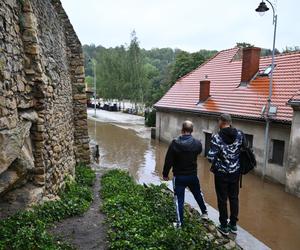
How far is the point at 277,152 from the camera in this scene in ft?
41.1

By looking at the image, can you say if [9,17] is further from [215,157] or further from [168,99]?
[168,99]

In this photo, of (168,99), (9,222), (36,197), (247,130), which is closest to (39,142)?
(36,197)

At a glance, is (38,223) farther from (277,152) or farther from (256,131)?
(256,131)

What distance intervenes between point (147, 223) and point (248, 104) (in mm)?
10778

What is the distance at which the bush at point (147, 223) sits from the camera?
491cm

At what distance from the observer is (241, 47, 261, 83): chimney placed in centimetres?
1694

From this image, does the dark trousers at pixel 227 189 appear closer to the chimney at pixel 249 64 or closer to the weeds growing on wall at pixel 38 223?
the weeds growing on wall at pixel 38 223

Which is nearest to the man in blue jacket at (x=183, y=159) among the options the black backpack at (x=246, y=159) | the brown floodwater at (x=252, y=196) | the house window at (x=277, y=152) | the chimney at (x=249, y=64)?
the black backpack at (x=246, y=159)

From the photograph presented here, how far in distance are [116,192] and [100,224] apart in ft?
7.64

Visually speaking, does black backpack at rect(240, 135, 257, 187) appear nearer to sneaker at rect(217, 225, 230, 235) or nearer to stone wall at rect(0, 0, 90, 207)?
sneaker at rect(217, 225, 230, 235)

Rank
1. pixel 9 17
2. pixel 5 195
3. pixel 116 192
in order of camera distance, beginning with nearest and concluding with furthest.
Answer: pixel 9 17
pixel 5 195
pixel 116 192

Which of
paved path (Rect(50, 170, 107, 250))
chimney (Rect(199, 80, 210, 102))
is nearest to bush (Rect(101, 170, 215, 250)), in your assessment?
paved path (Rect(50, 170, 107, 250))

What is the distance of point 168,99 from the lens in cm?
2266

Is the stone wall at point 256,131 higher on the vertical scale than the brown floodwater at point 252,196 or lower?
higher
